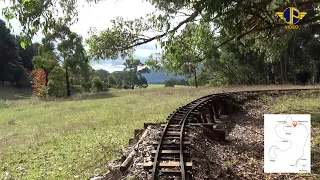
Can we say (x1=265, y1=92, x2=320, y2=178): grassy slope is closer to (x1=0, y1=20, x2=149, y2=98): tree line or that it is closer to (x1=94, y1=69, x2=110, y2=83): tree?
(x1=0, y1=20, x2=149, y2=98): tree line

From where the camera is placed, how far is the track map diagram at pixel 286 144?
300cm

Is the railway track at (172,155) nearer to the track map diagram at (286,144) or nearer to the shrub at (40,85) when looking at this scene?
the track map diagram at (286,144)

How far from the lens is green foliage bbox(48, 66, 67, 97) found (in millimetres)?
49459

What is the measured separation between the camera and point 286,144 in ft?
9.92

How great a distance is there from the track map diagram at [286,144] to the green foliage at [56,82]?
4907 cm

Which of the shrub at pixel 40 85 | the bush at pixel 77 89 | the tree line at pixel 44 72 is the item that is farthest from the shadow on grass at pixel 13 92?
the shrub at pixel 40 85

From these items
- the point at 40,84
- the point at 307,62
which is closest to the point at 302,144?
the point at 307,62

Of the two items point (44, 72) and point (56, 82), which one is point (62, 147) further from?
point (44, 72)

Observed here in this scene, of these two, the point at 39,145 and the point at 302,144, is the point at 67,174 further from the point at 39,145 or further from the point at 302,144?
the point at 302,144

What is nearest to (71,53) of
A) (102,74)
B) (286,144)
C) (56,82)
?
(56,82)

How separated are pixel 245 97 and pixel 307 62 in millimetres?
28327

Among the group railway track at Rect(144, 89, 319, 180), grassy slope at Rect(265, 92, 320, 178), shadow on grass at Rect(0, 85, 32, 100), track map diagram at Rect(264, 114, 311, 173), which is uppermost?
track map diagram at Rect(264, 114, 311, 173)

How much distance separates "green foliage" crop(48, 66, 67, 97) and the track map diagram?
4907cm

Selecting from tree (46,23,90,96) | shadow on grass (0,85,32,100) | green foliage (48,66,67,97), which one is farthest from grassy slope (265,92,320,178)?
shadow on grass (0,85,32,100)
